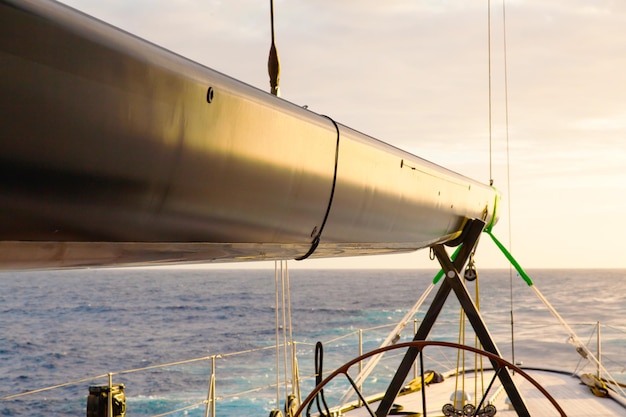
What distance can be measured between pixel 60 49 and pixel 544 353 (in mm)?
27305

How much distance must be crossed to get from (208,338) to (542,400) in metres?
32.2

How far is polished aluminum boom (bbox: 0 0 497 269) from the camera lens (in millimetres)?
1077

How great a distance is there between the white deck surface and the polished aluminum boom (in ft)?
Result: 15.1

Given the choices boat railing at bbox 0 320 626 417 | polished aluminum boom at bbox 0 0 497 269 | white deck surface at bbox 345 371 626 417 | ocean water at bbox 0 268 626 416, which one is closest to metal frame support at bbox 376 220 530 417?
ocean water at bbox 0 268 626 416

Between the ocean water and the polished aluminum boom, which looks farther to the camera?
the ocean water

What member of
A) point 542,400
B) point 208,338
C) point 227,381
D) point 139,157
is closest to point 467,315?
point 139,157

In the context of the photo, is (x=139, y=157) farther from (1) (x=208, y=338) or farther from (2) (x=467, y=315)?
(1) (x=208, y=338)

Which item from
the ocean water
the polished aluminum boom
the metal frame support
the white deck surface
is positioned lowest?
the ocean water

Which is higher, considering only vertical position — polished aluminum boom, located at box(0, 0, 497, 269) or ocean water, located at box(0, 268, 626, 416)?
polished aluminum boom, located at box(0, 0, 497, 269)

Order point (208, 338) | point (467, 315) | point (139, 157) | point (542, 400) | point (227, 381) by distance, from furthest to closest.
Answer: point (208, 338), point (227, 381), point (542, 400), point (467, 315), point (139, 157)

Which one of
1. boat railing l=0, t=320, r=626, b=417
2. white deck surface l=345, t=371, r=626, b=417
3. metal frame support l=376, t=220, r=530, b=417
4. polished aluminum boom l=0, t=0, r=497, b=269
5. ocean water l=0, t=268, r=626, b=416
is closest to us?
polished aluminum boom l=0, t=0, r=497, b=269

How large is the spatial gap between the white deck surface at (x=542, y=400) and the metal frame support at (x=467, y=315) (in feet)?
7.53

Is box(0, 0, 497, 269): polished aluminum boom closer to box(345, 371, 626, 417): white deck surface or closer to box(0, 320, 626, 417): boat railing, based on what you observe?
box(345, 371, 626, 417): white deck surface

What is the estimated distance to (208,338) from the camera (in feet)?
124
